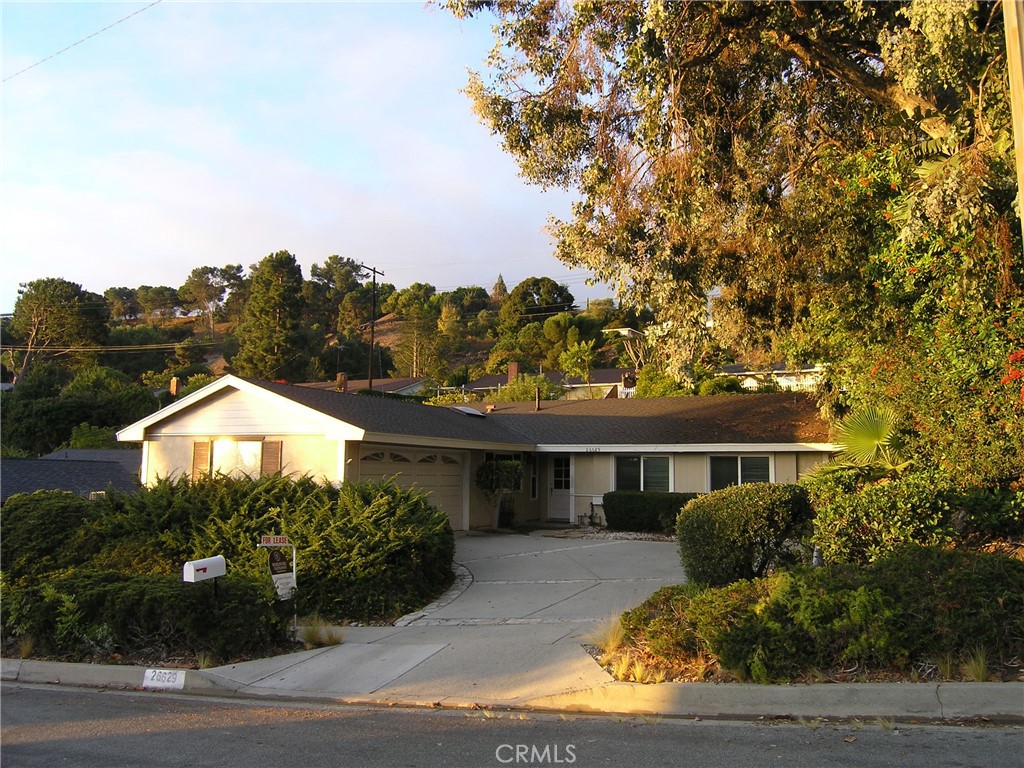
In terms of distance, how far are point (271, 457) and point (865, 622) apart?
1270cm

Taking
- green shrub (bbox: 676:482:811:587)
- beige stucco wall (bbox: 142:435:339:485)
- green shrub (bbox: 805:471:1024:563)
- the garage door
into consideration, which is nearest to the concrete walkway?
green shrub (bbox: 676:482:811:587)

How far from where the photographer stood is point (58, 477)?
61.9 ft

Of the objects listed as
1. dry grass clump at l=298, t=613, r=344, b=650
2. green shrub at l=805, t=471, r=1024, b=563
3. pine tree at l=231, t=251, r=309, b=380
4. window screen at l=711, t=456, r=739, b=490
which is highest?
pine tree at l=231, t=251, r=309, b=380

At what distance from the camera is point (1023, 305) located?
31.3 ft

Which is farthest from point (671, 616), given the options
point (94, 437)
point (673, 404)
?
point (94, 437)

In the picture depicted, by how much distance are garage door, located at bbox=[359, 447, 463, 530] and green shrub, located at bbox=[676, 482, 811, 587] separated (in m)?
7.33

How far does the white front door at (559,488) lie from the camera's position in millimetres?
24422

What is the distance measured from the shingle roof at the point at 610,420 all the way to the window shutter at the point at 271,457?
3.59 feet

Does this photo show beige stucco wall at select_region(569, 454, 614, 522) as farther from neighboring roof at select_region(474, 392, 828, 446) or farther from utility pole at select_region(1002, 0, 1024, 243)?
utility pole at select_region(1002, 0, 1024, 243)

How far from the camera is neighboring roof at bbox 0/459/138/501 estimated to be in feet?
57.2

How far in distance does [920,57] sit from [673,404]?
56.9 feet

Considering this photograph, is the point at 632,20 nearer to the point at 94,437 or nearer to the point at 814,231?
the point at 814,231

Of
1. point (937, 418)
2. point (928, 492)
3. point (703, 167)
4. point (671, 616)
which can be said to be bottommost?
point (671, 616)

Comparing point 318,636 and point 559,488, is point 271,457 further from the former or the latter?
point 559,488
